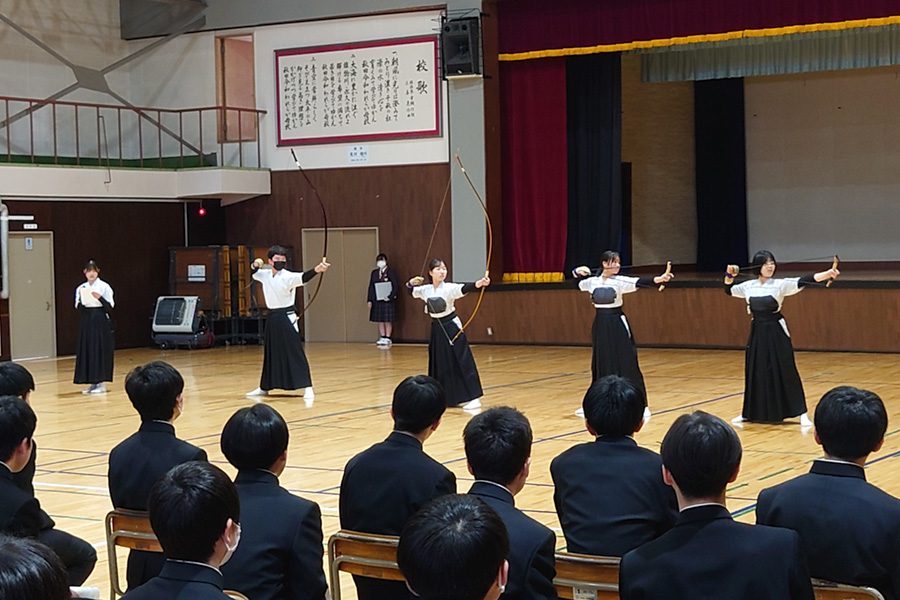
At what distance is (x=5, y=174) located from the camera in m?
16.2

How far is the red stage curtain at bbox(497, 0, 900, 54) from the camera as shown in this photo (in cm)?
1456

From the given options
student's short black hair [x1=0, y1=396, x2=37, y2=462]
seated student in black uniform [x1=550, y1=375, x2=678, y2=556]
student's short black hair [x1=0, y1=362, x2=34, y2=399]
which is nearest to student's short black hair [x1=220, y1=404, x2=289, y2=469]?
student's short black hair [x1=0, y1=396, x2=37, y2=462]

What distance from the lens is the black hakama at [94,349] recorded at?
512 inches

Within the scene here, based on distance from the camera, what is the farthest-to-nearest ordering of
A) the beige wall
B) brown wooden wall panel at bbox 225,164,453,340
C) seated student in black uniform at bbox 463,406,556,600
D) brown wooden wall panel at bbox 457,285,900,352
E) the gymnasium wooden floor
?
the beige wall, brown wooden wall panel at bbox 225,164,453,340, brown wooden wall panel at bbox 457,285,900,352, the gymnasium wooden floor, seated student in black uniform at bbox 463,406,556,600

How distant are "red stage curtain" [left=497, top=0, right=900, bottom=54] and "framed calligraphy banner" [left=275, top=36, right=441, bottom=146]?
1.38 meters

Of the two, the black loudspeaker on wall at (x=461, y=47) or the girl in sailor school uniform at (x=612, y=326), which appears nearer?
the girl in sailor school uniform at (x=612, y=326)

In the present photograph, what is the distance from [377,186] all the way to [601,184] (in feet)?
11.0

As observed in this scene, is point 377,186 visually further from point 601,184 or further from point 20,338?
point 20,338

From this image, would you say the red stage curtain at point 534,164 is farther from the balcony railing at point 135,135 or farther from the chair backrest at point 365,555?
the chair backrest at point 365,555

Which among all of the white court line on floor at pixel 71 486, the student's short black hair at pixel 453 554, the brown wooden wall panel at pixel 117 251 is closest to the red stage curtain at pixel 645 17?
the brown wooden wall panel at pixel 117 251

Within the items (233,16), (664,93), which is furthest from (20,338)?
(664,93)

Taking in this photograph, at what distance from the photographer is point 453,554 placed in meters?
2.09

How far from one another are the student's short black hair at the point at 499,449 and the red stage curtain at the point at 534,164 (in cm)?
1385

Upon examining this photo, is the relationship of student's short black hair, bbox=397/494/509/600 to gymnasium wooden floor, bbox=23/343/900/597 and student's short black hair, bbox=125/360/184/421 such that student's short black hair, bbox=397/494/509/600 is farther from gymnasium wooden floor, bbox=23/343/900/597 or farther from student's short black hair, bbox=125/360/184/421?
gymnasium wooden floor, bbox=23/343/900/597
